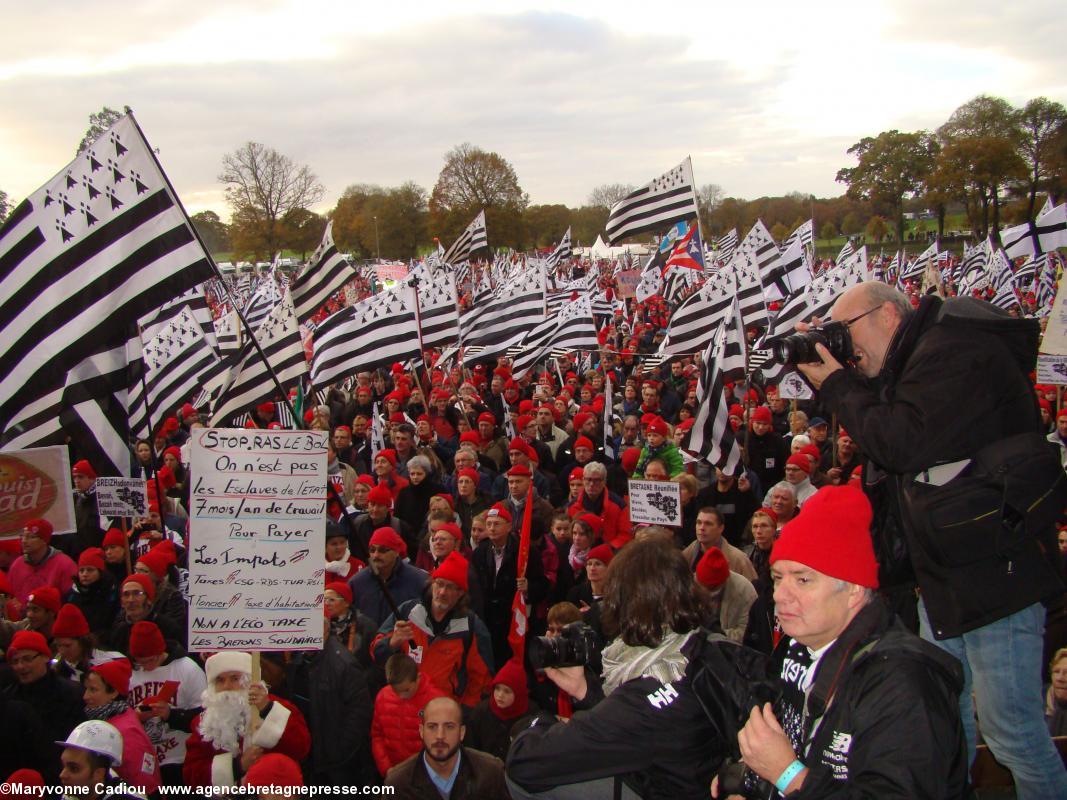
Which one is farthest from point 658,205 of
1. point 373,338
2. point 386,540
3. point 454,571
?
point 454,571

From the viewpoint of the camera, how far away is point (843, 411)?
2805mm

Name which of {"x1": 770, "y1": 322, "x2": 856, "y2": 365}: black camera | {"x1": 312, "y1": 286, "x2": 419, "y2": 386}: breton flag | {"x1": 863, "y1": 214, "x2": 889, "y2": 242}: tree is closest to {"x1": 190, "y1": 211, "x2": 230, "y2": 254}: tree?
{"x1": 863, "y1": 214, "x2": 889, "y2": 242}: tree

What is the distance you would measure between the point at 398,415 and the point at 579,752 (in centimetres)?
994

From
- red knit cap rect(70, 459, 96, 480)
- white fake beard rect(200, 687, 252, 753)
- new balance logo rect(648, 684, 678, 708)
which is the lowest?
white fake beard rect(200, 687, 252, 753)

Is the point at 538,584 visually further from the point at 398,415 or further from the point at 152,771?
the point at 398,415

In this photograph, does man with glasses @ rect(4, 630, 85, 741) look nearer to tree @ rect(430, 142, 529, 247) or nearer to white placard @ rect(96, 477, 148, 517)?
white placard @ rect(96, 477, 148, 517)

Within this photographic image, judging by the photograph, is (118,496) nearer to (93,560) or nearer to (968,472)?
(93,560)

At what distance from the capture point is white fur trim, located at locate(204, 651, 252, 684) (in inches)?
195

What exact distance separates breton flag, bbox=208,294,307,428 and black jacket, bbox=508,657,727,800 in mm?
4802

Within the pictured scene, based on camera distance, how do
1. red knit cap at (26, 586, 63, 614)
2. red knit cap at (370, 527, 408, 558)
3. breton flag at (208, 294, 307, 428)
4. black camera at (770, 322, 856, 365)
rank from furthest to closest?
breton flag at (208, 294, 307, 428)
red knit cap at (370, 527, 408, 558)
red knit cap at (26, 586, 63, 614)
black camera at (770, 322, 856, 365)

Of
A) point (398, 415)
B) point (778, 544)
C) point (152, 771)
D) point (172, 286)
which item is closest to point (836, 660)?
point (778, 544)

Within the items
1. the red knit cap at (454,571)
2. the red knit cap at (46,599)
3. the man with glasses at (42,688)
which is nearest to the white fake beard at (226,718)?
the man with glasses at (42,688)

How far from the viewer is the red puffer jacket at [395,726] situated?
4.94 m

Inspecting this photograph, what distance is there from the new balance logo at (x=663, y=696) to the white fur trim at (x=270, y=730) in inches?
106
